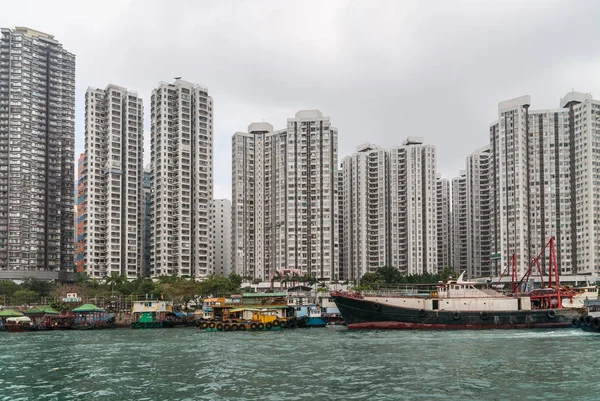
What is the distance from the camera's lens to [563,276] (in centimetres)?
12150

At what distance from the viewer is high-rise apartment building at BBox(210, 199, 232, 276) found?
571 ft

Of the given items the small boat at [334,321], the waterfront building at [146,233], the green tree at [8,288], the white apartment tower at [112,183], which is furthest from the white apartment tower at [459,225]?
the green tree at [8,288]

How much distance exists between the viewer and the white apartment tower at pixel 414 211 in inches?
5792

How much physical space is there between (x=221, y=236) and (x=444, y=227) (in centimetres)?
6347

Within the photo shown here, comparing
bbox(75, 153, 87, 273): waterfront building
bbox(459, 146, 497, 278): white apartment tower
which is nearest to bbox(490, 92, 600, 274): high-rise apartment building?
bbox(459, 146, 497, 278): white apartment tower

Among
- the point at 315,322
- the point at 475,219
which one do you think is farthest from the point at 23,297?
the point at 475,219

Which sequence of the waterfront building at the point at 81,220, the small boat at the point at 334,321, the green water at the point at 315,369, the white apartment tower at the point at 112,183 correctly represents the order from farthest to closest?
the waterfront building at the point at 81,220, the white apartment tower at the point at 112,183, the small boat at the point at 334,321, the green water at the point at 315,369

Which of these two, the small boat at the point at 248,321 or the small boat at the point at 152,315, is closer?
the small boat at the point at 248,321

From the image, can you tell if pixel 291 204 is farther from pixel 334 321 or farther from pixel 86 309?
pixel 86 309

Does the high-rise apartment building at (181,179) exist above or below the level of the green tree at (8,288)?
above

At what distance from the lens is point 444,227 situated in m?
180

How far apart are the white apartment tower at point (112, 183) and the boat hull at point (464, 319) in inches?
3146

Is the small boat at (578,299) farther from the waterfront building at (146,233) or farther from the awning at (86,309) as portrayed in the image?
the waterfront building at (146,233)

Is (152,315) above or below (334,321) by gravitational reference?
above
